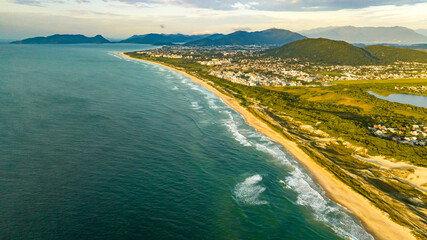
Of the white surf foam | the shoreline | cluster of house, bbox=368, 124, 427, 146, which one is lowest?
the shoreline

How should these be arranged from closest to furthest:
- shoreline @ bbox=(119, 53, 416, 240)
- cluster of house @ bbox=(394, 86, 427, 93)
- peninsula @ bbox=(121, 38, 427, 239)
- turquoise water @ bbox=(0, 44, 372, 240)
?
turquoise water @ bbox=(0, 44, 372, 240), shoreline @ bbox=(119, 53, 416, 240), peninsula @ bbox=(121, 38, 427, 239), cluster of house @ bbox=(394, 86, 427, 93)

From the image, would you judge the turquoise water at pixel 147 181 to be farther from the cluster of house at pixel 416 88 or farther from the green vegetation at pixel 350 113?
the cluster of house at pixel 416 88

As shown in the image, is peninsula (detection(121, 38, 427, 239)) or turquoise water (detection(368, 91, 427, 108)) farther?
turquoise water (detection(368, 91, 427, 108))

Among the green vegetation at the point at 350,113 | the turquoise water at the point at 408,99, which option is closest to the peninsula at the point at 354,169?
the green vegetation at the point at 350,113

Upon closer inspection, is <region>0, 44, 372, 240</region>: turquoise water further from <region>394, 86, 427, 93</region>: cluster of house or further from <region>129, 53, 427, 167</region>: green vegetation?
<region>394, 86, 427, 93</region>: cluster of house

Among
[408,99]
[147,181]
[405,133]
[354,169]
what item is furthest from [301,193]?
[408,99]

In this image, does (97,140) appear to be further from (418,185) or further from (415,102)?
(415,102)

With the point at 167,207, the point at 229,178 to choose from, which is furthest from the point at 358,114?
the point at 167,207

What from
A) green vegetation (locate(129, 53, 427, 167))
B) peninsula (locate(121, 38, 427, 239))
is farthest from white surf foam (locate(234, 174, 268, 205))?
green vegetation (locate(129, 53, 427, 167))
